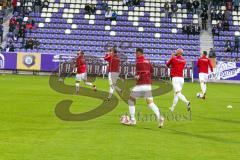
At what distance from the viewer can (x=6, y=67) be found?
4938 centimetres

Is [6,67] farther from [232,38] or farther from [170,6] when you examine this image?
[232,38]

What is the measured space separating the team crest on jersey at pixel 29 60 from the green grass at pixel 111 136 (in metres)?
26.1

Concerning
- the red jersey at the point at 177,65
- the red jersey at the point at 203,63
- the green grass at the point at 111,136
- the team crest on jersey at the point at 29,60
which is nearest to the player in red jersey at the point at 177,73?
the red jersey at the point at 177,65

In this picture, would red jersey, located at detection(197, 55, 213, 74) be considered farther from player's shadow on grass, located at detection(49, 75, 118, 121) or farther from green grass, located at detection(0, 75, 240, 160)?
green grass, located at detection(0, 75, 240, 160)

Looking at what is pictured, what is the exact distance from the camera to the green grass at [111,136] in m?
12.3

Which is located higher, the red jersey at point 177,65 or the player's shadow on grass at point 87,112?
the red jersey at point 177,65

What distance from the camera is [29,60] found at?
49.4m

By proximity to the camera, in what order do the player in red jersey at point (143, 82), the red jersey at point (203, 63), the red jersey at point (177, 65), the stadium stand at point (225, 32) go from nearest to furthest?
the player in red jersey at point (143, 82), the red jersey at point (177, 65), the red jersey at point (203, 63), the stadium stand at point (225, 32)

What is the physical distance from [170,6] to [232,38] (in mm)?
7860

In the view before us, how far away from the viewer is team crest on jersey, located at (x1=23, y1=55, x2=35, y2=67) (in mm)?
49281

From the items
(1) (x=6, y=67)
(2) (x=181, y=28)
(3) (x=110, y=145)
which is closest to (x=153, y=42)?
(2) (x=181, y=28)

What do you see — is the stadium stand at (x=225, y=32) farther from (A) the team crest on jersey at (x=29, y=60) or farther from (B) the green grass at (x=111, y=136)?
(B) the green grass at (x=111, y=136)

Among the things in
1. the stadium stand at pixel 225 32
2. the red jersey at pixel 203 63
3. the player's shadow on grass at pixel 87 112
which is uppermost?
the stadium stand at pixel 225 32

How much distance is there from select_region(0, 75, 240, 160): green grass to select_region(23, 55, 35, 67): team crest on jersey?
26130mm
